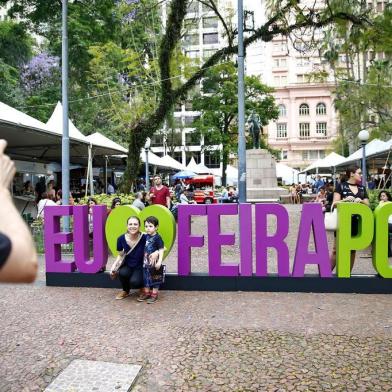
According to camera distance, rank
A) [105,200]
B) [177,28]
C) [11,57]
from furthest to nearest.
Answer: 1. [11,57]
2. [177,28]
3. [105,200]

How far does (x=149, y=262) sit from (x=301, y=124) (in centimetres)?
6908

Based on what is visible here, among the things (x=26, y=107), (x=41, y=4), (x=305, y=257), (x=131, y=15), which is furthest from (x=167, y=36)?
(x=26, y=107)

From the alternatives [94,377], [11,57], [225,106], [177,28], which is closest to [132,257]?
[94,377]

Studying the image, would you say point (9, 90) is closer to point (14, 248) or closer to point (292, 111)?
point (14, 248)

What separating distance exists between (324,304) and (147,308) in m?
2.36

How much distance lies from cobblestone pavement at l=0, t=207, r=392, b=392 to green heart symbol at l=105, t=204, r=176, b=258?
835 mm

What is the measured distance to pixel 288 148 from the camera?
70.8 m

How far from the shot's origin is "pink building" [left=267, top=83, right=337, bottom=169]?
7019 cm

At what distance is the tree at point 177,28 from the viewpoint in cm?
1198

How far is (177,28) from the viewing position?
40.3 feet

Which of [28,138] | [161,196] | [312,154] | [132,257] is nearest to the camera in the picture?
[132,257]

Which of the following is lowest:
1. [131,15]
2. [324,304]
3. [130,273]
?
[324,304]

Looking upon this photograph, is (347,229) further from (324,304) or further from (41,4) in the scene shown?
(41,4)

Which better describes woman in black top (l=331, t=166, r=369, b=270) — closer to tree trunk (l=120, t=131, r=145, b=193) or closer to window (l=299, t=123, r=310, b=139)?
tree trunk (l=120, t=131, r=145, b=193)
